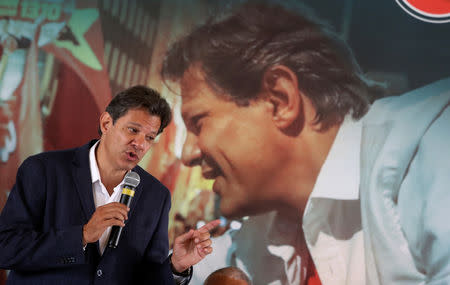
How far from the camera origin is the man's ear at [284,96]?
11.5 feet

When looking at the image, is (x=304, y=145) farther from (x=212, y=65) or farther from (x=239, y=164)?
(x=212, y=65)

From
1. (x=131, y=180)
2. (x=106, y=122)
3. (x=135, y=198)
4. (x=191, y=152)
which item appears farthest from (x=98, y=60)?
(x=131, y=180)

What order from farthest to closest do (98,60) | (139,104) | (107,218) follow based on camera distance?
(98,60), (139,104), (107,218)

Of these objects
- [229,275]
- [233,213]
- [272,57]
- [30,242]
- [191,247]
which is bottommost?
[229,275]

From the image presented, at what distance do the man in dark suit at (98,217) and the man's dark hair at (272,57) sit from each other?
5.63ft

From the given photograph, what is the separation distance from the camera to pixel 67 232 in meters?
1.62

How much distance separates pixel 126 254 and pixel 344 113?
2059 mm

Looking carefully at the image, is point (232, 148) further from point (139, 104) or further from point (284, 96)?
point (139, 104)

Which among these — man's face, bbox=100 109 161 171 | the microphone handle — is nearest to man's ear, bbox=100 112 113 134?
man's face, bbox=100 109 161 171

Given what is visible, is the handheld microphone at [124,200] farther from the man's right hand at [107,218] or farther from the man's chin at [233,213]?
the man's chin at [233,213]

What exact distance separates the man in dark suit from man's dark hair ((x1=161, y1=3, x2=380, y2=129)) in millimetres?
1716

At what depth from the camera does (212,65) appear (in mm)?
3637

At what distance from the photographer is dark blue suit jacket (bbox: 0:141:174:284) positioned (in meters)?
1.61

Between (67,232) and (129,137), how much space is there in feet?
1.27
